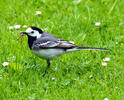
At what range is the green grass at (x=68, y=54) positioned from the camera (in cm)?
491

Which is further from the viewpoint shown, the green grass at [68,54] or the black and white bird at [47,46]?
the black and white bird at [47,46]

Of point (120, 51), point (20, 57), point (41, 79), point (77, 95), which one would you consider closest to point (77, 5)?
point (120, 51)

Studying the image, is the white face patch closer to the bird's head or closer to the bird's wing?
the bird's head

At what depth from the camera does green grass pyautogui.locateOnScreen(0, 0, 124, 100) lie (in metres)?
4.91

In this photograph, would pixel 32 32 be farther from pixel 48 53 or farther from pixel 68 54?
pixel 68 54

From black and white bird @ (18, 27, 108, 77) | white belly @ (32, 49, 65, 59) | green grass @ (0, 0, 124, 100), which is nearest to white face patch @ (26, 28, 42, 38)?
black and white bird @ (18, 27, 108, 77)

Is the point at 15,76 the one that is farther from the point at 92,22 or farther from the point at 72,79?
the point at 92,22

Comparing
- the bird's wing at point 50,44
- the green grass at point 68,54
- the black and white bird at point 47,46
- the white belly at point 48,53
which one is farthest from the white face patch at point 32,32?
the green grass at point 68,54

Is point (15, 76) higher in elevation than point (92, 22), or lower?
lower

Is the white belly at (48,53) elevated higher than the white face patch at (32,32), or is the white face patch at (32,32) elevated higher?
the white face patch at (32,32)

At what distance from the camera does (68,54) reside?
619 cm

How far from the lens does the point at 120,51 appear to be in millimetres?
6246

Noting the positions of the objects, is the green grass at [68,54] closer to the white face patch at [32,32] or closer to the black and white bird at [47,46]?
the black and white bird at [47,46]

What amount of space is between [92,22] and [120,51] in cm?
131
